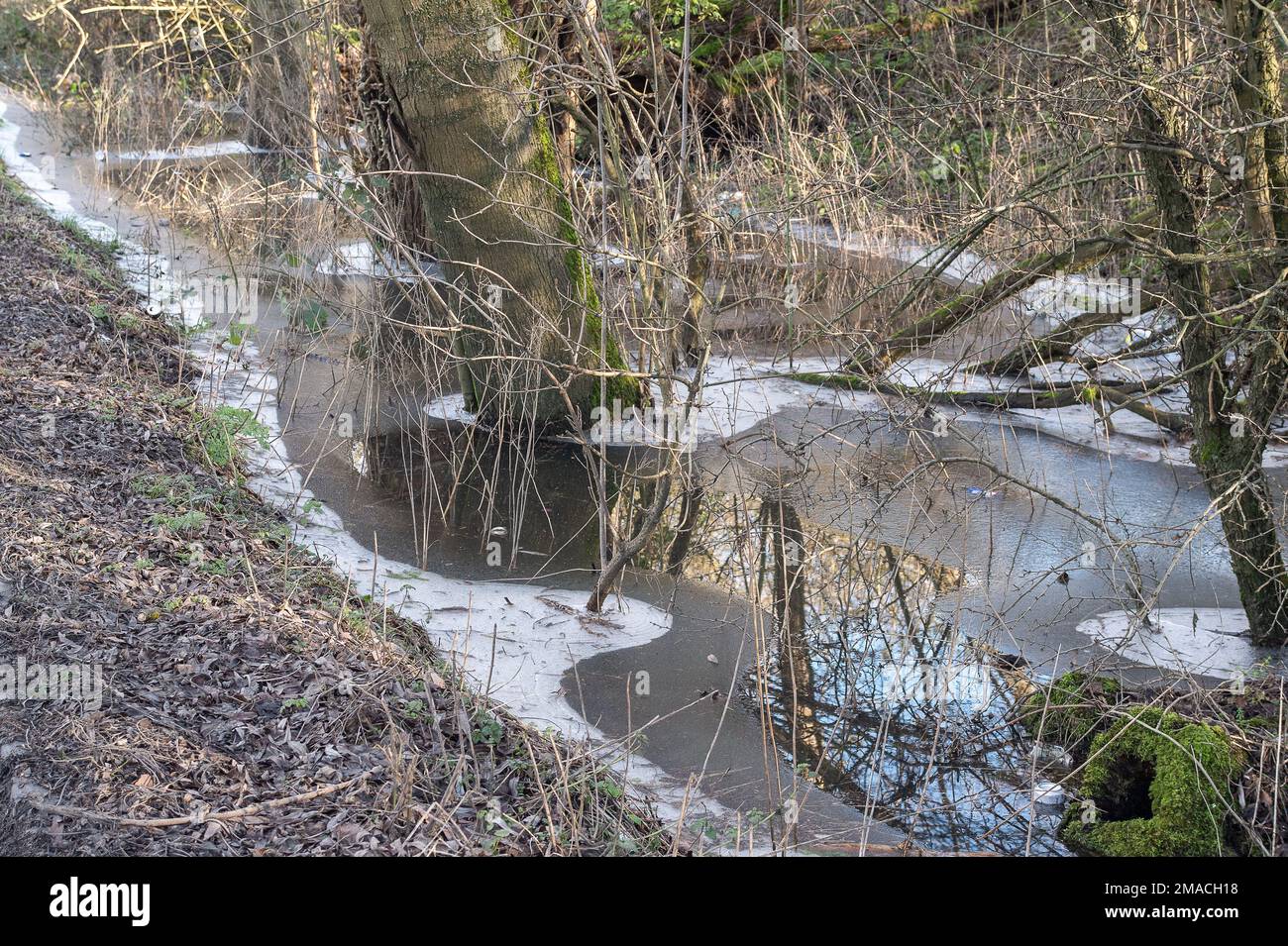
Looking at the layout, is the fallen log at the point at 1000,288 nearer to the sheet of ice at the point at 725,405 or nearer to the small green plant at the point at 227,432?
the sheet of ice at the point at 725,405

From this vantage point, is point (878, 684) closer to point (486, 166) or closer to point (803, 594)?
point (803, 594)

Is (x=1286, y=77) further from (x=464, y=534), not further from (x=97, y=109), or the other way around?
(x=97, y=109)

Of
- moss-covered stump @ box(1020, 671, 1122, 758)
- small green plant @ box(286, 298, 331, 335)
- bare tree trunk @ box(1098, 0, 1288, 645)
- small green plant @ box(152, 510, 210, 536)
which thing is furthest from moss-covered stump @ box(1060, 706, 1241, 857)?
small green plant @ box(286, 298, 331, 335)

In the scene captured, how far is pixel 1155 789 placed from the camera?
376 cm

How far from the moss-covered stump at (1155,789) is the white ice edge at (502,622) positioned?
1.25 meters

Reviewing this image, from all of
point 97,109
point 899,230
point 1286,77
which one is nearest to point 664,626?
point 1286,77

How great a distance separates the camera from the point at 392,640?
4.58 m

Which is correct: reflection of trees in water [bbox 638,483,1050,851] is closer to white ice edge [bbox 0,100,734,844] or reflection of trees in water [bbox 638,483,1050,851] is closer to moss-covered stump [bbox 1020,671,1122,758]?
moss-covered stump [bbox 1020,671,1122,758]

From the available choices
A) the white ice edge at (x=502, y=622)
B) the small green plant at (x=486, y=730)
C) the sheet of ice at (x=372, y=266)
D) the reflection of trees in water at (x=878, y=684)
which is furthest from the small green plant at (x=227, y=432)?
the small green plant at (x=486, y=730)

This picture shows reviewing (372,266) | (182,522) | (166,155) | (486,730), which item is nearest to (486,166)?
(372,266)

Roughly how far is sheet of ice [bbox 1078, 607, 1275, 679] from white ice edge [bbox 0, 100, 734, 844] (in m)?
1.93

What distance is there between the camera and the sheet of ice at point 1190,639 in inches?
183

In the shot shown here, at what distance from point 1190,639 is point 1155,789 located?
1337mm
